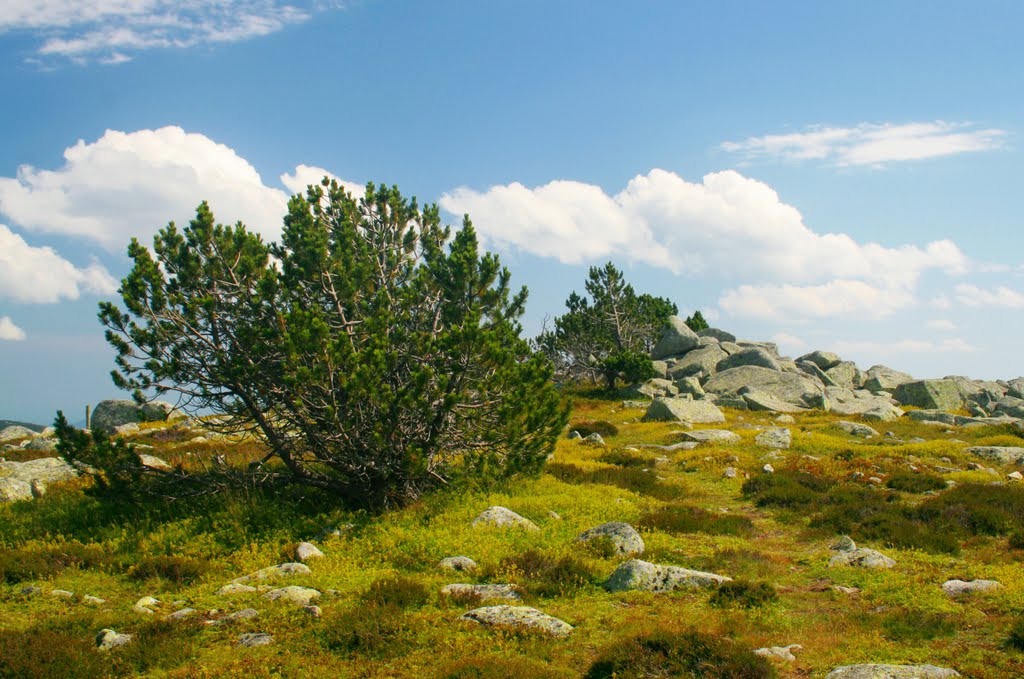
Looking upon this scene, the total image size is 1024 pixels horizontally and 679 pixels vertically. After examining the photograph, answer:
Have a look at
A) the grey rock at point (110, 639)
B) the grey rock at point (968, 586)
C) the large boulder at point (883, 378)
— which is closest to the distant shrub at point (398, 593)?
the grey rock at point (110, 639)

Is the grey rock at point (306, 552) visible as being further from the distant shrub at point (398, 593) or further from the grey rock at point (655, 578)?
the grey rock at point (655, 578)

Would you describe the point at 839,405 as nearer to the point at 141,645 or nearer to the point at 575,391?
the point at 575,391

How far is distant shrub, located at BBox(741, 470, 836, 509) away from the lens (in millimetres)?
15680

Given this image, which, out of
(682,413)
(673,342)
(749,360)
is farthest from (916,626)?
(673,342)

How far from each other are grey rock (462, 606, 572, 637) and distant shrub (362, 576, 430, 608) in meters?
0.90

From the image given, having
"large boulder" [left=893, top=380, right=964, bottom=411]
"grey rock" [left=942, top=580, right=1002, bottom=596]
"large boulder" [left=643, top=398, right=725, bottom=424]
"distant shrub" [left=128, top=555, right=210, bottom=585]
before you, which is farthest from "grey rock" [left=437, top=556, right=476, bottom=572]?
"large boulder" [left=893, top=380, right=964, bottom=411]

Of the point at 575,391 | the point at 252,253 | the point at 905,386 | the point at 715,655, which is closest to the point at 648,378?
the point at 575,391

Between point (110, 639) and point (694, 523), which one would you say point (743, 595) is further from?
point (110, 639)

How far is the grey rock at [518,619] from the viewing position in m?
7.88

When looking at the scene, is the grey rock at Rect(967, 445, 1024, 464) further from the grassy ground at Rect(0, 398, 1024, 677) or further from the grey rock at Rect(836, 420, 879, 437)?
the grey rock at Rect(836, 420, 879, 437)

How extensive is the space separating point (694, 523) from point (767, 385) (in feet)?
105

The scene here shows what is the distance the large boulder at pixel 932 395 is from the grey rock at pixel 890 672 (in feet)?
139

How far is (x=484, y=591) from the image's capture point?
362 inches

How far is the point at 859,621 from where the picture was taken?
832 cm
